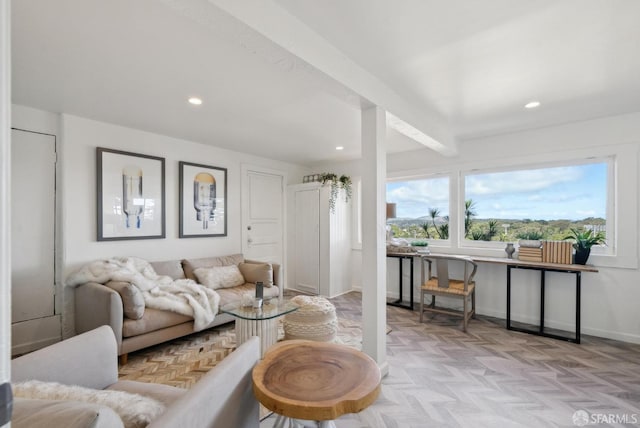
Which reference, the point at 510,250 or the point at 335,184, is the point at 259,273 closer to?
the point at 335,184

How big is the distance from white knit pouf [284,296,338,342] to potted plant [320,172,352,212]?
2238mm

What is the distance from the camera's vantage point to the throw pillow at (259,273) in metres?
3.92

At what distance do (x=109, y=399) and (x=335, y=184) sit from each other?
13.8 feet

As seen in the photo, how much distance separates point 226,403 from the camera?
1.19m

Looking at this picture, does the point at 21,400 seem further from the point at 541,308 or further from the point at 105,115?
the point at 541,308

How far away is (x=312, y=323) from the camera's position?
2.87 meters

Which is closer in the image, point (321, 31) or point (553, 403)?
point (321, 31)

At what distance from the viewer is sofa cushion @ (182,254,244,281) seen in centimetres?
373

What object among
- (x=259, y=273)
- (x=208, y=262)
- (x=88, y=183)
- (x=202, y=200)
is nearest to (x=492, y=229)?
(x=259, y=273)

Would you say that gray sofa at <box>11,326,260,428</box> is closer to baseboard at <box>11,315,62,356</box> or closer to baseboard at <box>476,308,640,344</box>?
baseboard at <box>11,315,62,356</box>

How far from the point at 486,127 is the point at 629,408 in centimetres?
282

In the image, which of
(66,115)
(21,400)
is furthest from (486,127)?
(66,115)

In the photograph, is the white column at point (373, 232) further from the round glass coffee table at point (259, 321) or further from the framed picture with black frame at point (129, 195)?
the framed picture with black frame at point (129, 195)
